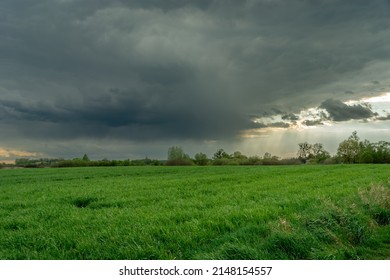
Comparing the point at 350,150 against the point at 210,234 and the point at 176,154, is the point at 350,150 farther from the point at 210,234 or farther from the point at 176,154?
the point at 210,234

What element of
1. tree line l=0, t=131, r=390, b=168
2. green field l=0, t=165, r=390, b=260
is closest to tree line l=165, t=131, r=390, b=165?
tree line l=0, t=131, r=390, b=168

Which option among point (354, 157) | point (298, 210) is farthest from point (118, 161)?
point (298, 210)

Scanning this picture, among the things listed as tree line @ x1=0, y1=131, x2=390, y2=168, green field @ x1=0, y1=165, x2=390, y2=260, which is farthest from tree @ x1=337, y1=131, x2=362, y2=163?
green field @ x1=0, y1=165, x2=390, y2=260

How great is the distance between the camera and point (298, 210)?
10938mm

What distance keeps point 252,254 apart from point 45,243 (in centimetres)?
432

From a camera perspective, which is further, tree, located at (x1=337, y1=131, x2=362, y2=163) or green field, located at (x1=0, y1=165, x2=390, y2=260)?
tree, located at (x1=337, y1=131, x2=362, y2=163)

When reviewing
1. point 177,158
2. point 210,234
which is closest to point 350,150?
point 177,158

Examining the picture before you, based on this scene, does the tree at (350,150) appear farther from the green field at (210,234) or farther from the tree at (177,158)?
the green field at (210,234)

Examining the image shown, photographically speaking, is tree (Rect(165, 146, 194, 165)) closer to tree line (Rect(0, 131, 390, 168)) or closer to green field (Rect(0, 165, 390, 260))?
tree line (Rect(0, 131, 390, 168))

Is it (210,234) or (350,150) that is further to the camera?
(350,150)

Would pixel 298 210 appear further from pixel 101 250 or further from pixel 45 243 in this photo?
pixel 45 243

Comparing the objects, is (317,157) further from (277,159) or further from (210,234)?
(210,234)

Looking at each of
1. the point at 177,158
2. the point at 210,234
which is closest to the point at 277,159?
the point at 177,158

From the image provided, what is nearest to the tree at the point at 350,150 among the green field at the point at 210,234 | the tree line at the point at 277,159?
the tree line at the point at 277,159
